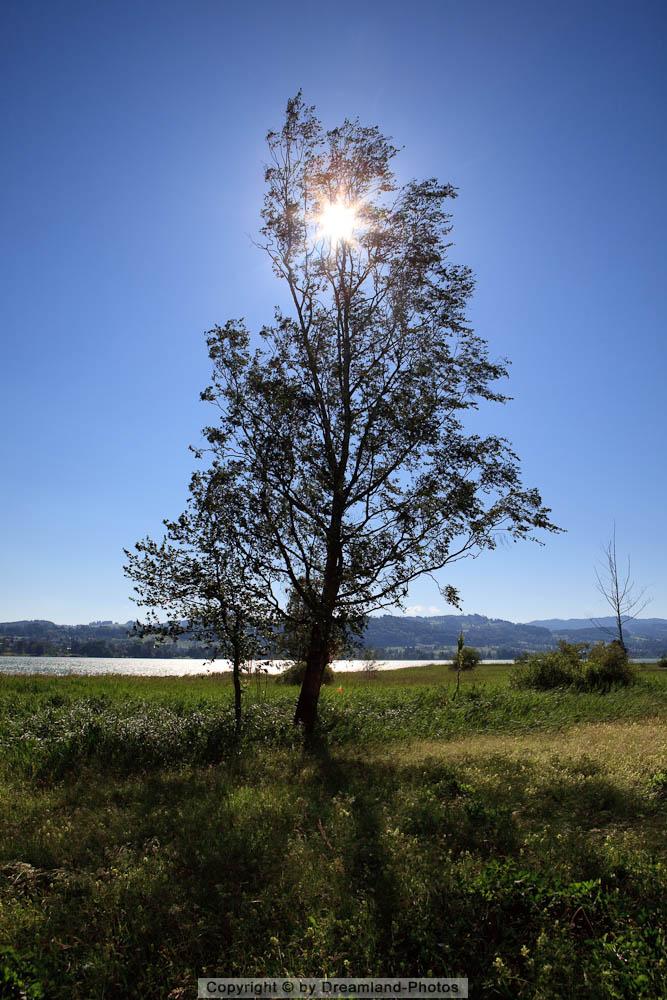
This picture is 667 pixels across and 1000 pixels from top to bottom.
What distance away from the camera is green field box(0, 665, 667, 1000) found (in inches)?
230

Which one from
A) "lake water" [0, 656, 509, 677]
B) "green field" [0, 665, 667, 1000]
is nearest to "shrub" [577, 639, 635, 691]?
"lake water" [0, 656, 509, 677]

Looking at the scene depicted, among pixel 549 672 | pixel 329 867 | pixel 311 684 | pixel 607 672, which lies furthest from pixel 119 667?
pixel 329 867

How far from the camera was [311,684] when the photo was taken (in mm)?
19984

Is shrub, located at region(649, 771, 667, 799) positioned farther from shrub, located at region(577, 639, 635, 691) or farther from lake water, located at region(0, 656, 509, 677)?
shrub, located at region(577, 639, 635, 691)

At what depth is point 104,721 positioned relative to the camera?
18828 mm

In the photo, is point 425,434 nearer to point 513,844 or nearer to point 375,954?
point 513,844

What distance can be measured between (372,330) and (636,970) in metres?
18.4

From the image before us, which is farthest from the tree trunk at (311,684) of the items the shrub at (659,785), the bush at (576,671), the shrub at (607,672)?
the shrub at (607,672)

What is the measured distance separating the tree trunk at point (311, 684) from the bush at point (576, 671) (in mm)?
20161

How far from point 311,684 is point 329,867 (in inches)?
486

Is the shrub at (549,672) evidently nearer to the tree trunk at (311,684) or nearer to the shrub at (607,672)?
the shrub at (607,672)

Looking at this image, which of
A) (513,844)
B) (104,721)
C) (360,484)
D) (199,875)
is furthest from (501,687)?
(199,875)

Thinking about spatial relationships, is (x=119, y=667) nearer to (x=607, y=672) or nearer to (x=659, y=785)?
(x=607, y=672)

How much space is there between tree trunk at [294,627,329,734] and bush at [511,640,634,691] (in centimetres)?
2016
